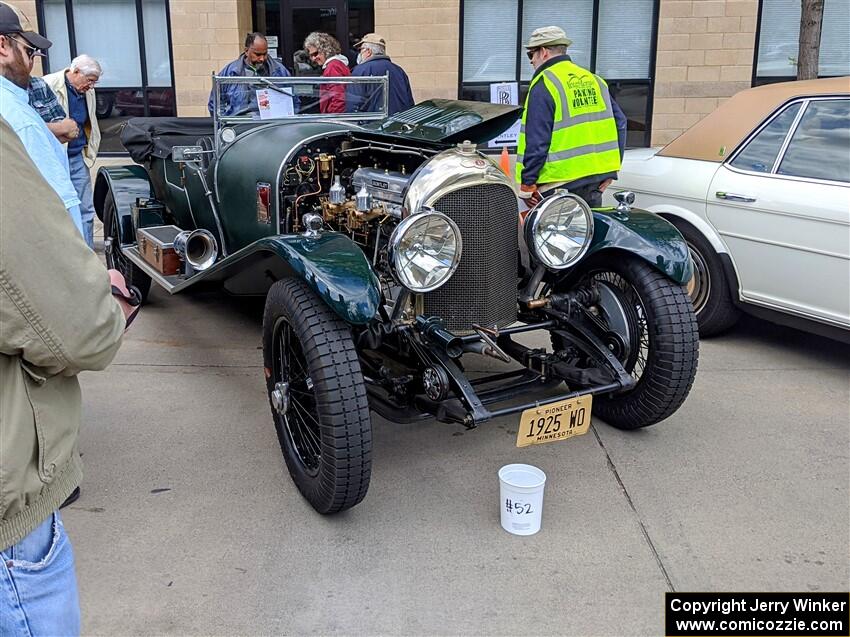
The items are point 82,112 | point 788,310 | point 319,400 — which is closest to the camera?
point 319,400

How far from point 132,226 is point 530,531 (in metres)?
3.95

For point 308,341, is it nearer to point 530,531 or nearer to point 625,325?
point 530,531

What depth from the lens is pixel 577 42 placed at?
417 inches

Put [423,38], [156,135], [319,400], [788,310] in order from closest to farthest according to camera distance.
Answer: [319,400] < [788,310] < [156,135] < [423,38]

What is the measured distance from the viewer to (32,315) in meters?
1.19

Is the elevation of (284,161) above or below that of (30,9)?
below

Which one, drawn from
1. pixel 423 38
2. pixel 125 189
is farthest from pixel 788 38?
pixel 125 189

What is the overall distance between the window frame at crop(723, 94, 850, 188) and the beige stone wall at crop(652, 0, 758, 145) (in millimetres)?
6313

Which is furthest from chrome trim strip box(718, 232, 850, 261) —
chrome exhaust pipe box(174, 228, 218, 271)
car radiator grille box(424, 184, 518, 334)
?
chrome exhaust pipe box(174, 228, 218, 271)

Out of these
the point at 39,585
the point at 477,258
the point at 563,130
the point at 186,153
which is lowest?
the point at 39,585

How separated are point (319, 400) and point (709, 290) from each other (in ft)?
9.83

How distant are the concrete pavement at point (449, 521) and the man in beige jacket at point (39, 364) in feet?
3.77

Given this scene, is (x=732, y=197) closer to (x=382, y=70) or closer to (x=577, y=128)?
(x=577, y=128)

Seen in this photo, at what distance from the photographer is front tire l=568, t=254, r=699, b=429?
3.37 metres
